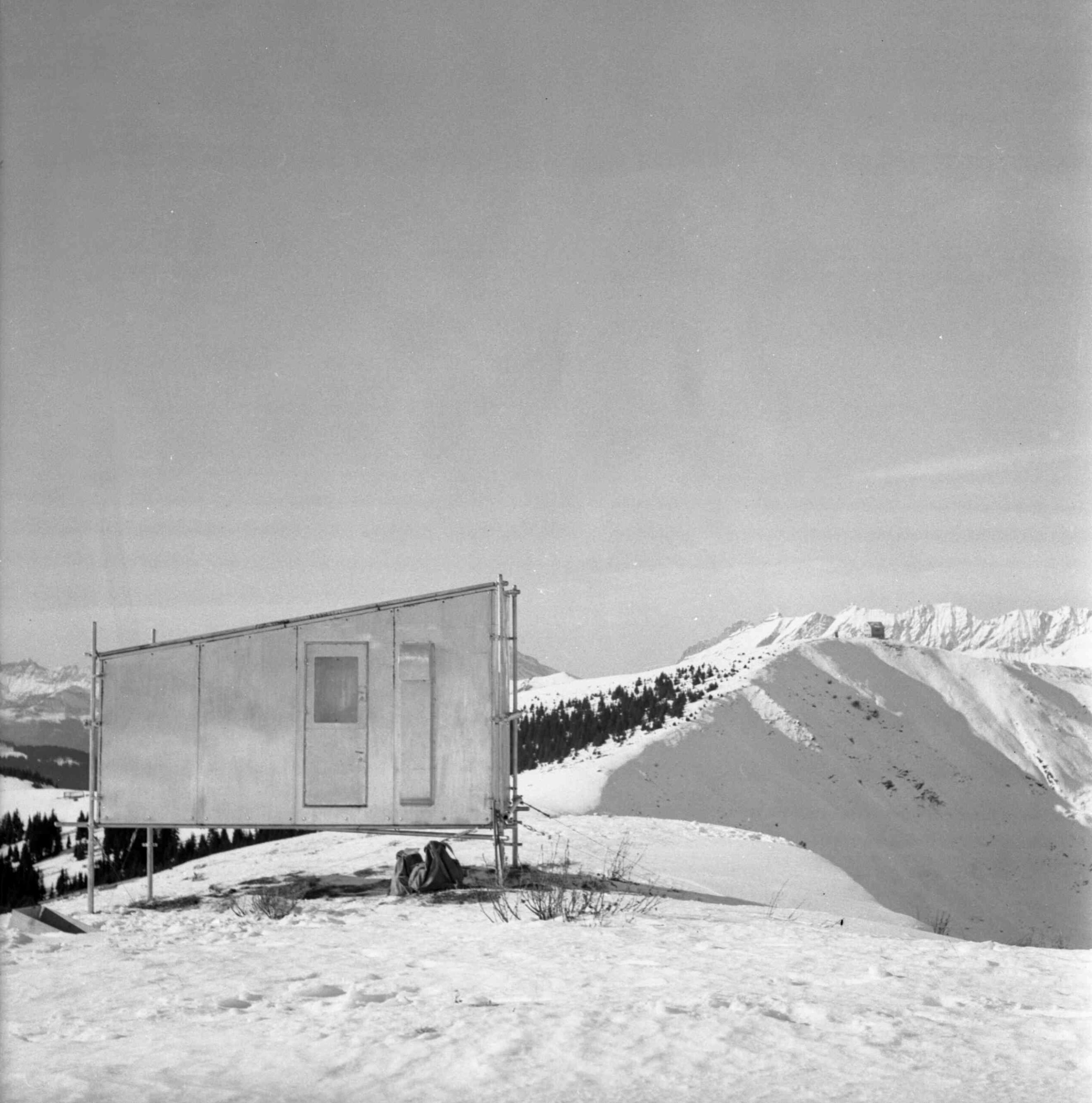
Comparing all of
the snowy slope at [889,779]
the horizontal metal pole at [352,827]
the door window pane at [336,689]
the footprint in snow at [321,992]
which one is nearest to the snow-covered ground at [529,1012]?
the footprint in snow at [321,992]

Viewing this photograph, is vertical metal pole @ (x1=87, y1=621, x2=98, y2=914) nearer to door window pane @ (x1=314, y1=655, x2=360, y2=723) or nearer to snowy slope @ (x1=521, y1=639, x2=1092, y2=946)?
door window pane @ (x1=314, y1=655, x2=360, y2=723)

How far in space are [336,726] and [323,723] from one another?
14 centimetres

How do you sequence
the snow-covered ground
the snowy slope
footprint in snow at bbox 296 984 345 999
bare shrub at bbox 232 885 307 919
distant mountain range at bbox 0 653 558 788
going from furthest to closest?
the snowy slope < distant mountain range at bbox 0 653 558 788 < bare shrub at bbox 232 885 307 919 < footprint in snow at bbox 296 984 345 999 < the snow-covered ground

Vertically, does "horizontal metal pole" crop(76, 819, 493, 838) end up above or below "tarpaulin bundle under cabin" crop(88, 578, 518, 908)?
below

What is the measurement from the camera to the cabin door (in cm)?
1270

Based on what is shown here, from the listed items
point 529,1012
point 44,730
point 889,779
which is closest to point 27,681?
point 44,730

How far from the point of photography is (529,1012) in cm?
586

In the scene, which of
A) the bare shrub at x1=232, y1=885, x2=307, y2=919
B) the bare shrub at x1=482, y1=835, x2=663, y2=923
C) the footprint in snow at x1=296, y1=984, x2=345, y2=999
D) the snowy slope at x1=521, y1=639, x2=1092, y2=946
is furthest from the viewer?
the snowy slope at x1=521, y1=639, x2=1092, y2=946

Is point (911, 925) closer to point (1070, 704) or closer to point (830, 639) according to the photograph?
point (830, 639)

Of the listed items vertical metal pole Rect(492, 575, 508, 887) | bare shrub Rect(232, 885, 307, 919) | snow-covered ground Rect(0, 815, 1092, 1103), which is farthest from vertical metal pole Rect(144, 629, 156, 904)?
vertical metal pole Rect(492, 575, 508, 887)

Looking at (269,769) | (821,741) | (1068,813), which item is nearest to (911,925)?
(269,769)

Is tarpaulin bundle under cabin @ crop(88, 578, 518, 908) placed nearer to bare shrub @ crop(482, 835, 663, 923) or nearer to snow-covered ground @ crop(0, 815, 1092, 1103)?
bare shrub @ crop(482, 835, 663, 923)

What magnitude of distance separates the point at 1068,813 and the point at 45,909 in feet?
144

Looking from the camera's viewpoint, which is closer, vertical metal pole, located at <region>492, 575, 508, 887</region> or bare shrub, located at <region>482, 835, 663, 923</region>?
bare shrub, located at <region>482, 835, 663, 923</region>
